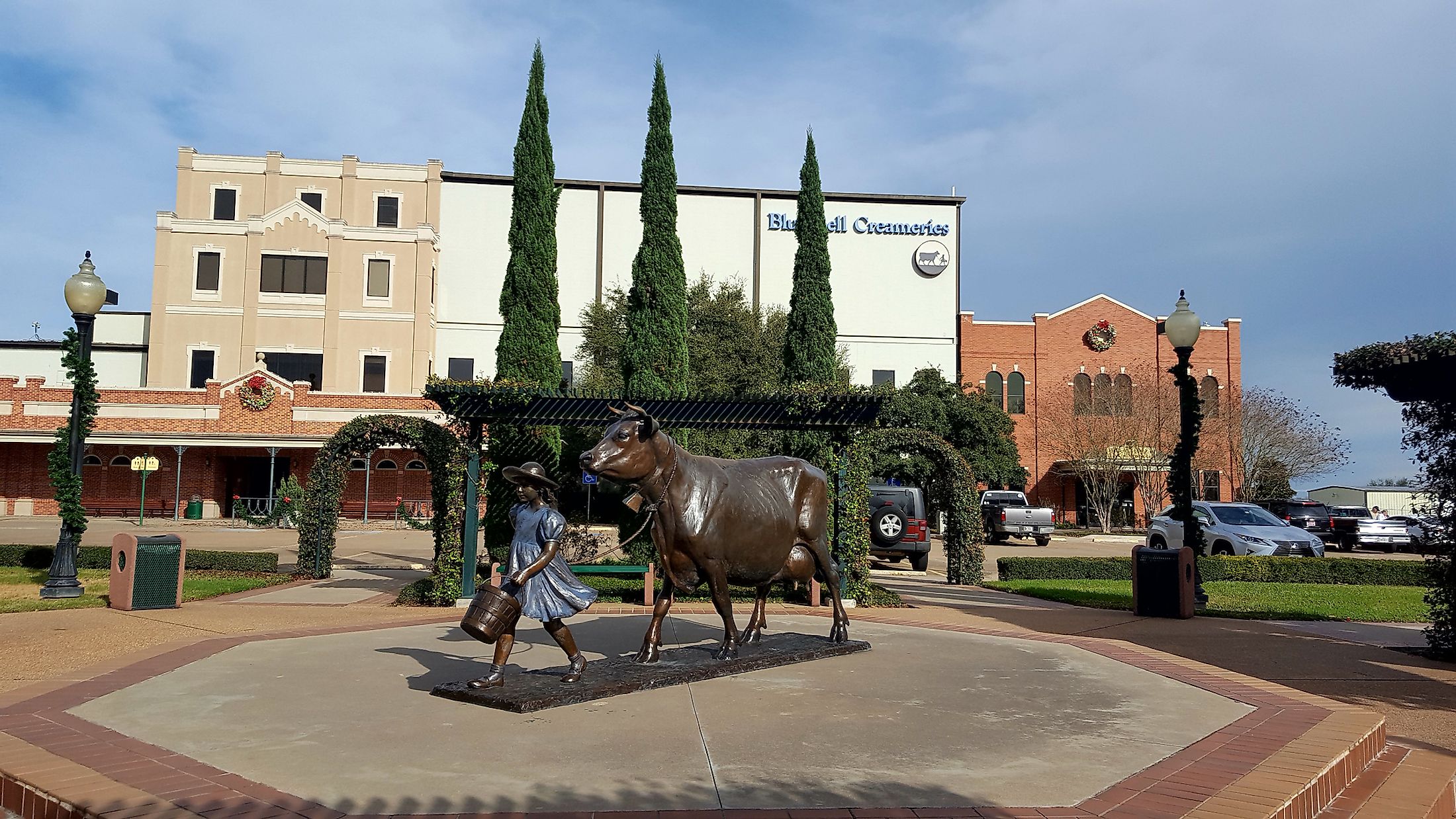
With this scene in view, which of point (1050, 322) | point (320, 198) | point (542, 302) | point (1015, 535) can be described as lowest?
point (1015, 535)

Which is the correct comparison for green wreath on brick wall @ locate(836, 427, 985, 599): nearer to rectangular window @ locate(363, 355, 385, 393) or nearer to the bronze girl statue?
the bronze girl statue

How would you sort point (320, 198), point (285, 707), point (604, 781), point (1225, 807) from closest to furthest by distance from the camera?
point (1225, 807), point (604, 781), point (285, 707), point (320, 198)

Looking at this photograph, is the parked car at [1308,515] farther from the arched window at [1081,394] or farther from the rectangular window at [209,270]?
the rectangular window at [209,270]

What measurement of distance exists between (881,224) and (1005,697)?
41236mm

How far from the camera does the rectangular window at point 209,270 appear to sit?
3947 cm

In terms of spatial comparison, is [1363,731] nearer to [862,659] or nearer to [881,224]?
[862,659]

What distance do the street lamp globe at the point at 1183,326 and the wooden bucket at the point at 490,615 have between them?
35.4ft

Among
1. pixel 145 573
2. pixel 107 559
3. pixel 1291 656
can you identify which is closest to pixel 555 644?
pixel 145 573

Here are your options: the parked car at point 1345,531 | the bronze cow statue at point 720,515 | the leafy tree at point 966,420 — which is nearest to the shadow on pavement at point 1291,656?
the bronze cow statue at point 720,515

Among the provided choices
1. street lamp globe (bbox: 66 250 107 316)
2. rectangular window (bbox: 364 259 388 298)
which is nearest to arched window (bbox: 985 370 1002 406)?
rectangular window (bbox: 364 259 388 298)

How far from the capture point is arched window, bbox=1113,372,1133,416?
39.7 m

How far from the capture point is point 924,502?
844 inches

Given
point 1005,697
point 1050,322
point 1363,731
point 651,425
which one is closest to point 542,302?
point 651,425

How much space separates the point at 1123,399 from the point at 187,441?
38.7 metres
